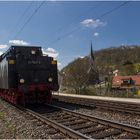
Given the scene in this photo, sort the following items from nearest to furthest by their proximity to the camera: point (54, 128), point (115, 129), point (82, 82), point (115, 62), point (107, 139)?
point (107, 139)
point (115, 129)
point (54, 128)
point (82, 82)
point (115, 62)

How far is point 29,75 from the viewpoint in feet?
56.5

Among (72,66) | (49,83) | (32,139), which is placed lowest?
(32,139)

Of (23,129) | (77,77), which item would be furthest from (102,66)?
(23,129)

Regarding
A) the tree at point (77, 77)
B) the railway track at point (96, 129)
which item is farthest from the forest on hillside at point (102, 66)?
the railway track at point (96, 129)

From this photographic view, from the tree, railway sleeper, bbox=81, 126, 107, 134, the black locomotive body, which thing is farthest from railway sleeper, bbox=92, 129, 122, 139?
the tree

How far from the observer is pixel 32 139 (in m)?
8.48

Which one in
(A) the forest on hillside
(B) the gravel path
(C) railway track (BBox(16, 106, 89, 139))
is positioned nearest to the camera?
(C) railway track (BBox(16, 106, 89, 139))

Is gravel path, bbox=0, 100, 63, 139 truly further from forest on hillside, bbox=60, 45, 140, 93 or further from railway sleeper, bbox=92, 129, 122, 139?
forest on hillside, bbox=60, 45, 140, 93

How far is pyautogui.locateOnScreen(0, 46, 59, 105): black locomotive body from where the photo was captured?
16766 mm

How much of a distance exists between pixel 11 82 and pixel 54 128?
7.45 metres

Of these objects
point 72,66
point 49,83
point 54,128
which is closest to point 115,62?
point 72,66

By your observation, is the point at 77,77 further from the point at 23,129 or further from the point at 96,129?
the point at 96,129

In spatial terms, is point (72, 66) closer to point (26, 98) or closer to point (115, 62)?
point (26, 98)

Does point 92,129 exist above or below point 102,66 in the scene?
below
